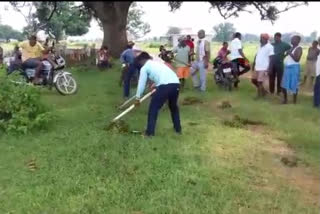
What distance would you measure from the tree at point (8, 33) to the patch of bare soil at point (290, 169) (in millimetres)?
19614

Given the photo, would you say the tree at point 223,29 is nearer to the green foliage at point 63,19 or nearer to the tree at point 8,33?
the green foliage at point 63,19

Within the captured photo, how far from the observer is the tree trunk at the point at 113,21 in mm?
21744

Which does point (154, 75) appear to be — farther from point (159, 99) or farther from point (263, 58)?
point (263, 58)

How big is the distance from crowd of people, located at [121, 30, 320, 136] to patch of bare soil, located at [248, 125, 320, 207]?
1.48m

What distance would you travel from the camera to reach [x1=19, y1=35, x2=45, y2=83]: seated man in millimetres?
12312

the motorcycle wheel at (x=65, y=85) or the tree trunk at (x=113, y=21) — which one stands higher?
the tree trunk at (x=113, y=21)

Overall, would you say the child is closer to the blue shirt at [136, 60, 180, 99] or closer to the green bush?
the blue shirt at [136, 60, 180, 99]

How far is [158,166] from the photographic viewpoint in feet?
19.7

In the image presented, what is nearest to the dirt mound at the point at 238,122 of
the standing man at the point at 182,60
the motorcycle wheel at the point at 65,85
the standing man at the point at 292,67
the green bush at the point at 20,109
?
the standing man at the point at 292,67

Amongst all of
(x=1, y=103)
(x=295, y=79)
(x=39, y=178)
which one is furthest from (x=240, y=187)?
(x=295, y=79)

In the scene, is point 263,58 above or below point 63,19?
below

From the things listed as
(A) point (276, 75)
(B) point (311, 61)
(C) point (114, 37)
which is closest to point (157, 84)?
(A) point (276, 75)

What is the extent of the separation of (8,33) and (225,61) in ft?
54.5

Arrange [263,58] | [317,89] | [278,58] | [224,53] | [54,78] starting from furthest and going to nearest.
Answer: [224,53]
[54,78]
[278,58]
[263,58]
[317,89]
